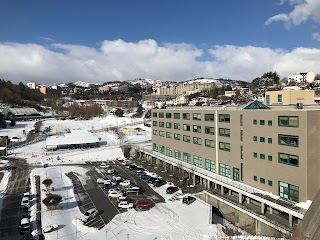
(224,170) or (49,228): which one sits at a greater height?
(224,170)

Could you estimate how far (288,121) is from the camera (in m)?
26.7

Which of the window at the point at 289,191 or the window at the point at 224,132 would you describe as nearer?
the window at the point at 289,191

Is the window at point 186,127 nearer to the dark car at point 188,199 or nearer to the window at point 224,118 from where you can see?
the window at point 224,118

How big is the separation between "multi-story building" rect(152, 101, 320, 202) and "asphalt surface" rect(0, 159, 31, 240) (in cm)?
2302

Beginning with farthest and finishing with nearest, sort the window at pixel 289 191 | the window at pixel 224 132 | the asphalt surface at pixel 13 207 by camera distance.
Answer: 1. the window at pixel 224 132
2. the window at pixel 289 191
3. the asphalt surface at pixel 13 207

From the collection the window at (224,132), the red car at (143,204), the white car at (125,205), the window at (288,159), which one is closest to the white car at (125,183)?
the red car at (143,204)

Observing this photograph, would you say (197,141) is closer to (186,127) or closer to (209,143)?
(209,143)

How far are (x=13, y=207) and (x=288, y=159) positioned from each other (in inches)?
1164

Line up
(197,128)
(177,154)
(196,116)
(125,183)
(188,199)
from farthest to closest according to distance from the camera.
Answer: (177,154) → (196,116) → (197,128) → (125,183) → (188,199)

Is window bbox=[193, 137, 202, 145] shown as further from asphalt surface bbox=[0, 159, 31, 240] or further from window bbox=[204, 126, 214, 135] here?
asphalt surface bbox=[0, 159, 31, 240]

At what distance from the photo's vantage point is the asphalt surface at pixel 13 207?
25656mm

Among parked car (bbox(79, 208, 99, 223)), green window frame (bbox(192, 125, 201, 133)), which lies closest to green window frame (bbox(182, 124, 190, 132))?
green window frame (bbox(192, 125, 201, 133))

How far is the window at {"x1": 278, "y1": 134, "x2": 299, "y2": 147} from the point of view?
2594cm

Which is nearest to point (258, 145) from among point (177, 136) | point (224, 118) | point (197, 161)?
point (224, 118)
